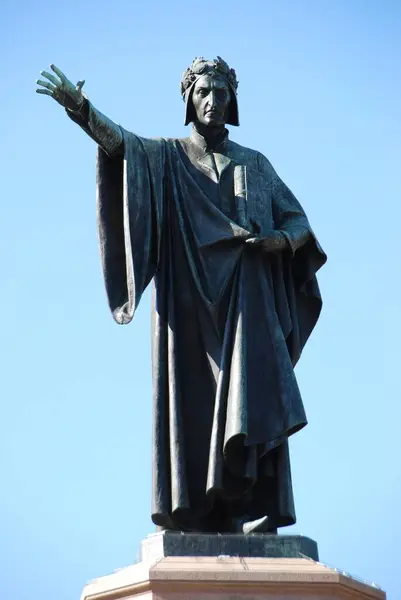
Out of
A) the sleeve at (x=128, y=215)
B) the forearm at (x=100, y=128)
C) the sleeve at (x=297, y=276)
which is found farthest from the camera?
the sleeve at (x=297, y=276)

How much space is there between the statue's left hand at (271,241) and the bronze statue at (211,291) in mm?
12

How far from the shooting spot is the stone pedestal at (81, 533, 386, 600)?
11875 millimetres

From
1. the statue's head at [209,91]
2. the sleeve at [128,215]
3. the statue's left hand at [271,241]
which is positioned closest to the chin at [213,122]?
the statue's head at [209,91]

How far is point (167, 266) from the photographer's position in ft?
44.9

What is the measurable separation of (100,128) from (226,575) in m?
3.97

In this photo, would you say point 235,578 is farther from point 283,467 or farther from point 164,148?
point 164,148

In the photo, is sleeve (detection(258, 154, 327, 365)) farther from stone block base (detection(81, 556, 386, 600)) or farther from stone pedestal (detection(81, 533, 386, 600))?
stone block base (detection(81, 556, 386, 600))

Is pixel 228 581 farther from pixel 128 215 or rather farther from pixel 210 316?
pixel 128 215

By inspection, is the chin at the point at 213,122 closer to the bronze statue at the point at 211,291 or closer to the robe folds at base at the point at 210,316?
the bronze statue at the point at 211,291

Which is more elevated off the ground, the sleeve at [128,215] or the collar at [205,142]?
the collar at [205,142]

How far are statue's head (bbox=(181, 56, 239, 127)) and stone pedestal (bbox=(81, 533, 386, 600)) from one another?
3.86 m

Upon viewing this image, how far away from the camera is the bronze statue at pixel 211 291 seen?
510 inches

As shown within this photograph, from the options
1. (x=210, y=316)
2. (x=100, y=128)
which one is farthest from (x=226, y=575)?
(x=100, y=128)

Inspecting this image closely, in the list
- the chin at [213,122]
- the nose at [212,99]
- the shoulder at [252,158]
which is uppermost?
the nose at [212,99]
